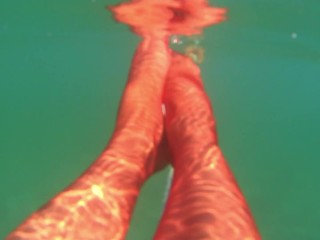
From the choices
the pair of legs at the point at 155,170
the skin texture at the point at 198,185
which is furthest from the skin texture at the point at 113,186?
the skin texture at the point at 198,185

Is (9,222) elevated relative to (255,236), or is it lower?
lower

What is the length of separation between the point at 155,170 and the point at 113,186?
1.46m

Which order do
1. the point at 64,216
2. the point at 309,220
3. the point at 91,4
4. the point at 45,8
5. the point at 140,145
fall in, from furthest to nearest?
1. the point at 309,220
2. the point at 45,8
3. the point at 91,4
4. the point at 140,145
5. the point at 64,216

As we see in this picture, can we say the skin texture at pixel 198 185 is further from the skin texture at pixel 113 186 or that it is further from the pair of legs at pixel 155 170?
the skin texture at pixel 113 186

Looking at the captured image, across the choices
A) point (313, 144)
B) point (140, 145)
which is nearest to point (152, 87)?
point (140, 145)

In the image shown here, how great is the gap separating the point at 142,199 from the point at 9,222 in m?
5.63

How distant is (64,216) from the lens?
3.18m

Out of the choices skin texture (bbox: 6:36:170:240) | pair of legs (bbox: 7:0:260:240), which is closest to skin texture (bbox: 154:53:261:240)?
pair of legs (bbox: 7:0:260:240)

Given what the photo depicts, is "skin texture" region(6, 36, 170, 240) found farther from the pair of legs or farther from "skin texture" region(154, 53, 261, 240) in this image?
"skin texture" region(154, 53, 261, 240)

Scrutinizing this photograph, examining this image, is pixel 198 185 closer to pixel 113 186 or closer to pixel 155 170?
pixel 113 186

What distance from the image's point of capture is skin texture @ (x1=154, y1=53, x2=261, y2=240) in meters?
3.15

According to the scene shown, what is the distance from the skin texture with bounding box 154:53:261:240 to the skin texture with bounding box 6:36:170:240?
0.30 metres

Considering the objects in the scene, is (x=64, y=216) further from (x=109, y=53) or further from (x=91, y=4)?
(x=109, y=53)

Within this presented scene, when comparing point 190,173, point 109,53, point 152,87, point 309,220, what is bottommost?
point 309,220
